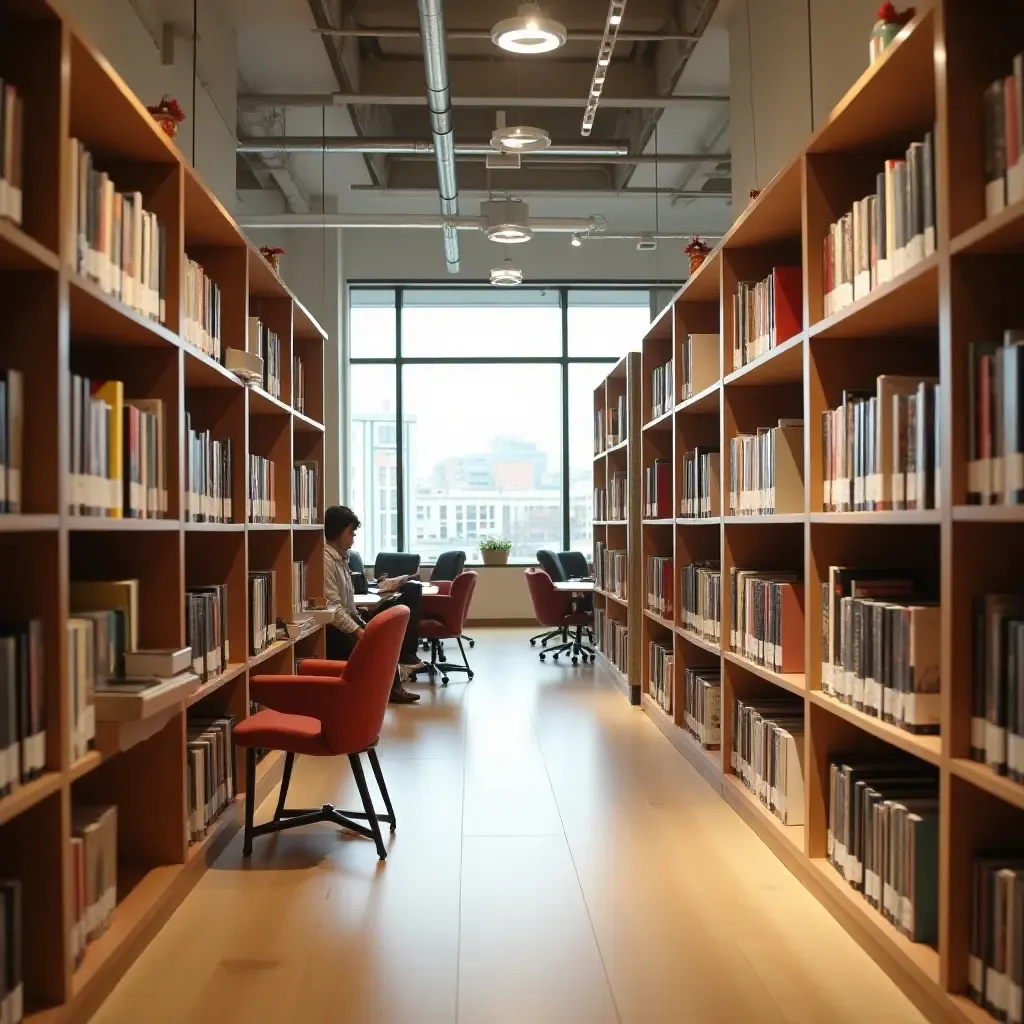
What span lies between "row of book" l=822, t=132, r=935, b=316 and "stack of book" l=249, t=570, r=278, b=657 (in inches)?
114

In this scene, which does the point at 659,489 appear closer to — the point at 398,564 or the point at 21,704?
the point at 21,704

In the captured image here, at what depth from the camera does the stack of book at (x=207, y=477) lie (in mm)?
3787

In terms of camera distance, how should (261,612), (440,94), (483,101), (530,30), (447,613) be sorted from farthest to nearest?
(447,613), (483,101), (440,94), (530,30), (261,612)

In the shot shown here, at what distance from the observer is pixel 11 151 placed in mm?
2309

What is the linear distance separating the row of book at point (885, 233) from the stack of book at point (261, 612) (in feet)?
9.50

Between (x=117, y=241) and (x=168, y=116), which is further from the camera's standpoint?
(x=168, y=116)

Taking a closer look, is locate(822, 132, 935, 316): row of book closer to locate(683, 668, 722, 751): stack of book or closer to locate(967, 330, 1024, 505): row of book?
locate(967, 330, 1024, 505): row of book

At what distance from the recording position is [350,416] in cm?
1304

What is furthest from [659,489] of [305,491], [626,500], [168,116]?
[168,116]

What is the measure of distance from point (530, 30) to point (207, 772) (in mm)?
4056

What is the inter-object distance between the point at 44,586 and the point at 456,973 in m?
1.59

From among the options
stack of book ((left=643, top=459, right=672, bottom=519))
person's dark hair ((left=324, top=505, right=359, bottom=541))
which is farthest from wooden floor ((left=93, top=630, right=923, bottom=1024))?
stack of book ((left=643, top=459, right=672, bottom=519))

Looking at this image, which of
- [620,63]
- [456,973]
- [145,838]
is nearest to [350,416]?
[620,63]

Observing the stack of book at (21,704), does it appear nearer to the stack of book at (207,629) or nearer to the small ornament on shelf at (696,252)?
the stack of book at (207,629)
